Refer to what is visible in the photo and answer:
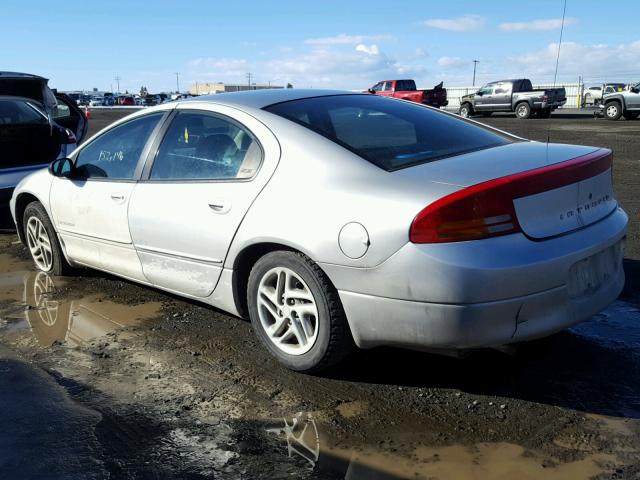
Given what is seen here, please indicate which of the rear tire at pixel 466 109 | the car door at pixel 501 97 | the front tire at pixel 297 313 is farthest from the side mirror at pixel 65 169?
the rear tire at pixel 466 109

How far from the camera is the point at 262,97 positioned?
408cm

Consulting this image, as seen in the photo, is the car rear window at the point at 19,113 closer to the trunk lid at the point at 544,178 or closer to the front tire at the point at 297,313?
the front tire at the point at 297,313

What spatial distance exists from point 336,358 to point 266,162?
1.13 meters

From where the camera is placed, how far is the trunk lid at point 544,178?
2918mm

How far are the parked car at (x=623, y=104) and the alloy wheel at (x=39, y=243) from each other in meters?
25.0

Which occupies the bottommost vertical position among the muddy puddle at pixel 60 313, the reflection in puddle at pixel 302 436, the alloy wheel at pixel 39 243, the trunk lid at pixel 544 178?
the muddy puddle at pixel 60 313

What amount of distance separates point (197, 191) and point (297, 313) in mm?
1014

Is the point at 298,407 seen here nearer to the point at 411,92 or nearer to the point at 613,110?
the point at 613,110

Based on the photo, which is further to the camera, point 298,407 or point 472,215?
point 298,407

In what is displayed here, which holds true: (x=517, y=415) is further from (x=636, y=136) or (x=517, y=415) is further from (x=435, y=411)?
(x=636, y=136)

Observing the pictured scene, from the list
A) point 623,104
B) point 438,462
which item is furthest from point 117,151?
point 623,104

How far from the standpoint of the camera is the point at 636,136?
17.8 m

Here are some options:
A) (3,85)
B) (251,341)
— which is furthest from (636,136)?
(251,341)

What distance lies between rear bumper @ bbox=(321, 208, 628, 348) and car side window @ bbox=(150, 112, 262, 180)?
1.01 meters
